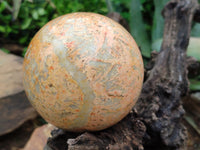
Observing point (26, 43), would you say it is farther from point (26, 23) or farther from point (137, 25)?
point (137, 25)

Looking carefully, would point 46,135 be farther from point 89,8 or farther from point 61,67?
point 89,8

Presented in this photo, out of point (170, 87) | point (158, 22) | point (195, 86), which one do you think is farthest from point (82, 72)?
point (158, 22)

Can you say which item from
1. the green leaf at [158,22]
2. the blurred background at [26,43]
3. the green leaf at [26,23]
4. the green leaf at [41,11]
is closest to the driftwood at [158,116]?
the blurred background at [26,43]

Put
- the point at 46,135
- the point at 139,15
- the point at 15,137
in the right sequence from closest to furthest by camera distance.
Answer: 1. the point at 46,135
2. the point at 15,137
3. the point at 139,15

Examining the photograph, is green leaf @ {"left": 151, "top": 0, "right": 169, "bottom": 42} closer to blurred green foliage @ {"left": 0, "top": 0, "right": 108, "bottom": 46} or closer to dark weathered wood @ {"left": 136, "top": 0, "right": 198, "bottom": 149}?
dark weathered wood @ {"left": 136, "top": 0, "right": 198, "bottom": 149}

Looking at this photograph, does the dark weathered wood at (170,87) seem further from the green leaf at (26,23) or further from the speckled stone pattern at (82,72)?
the green leaf at (26,23)

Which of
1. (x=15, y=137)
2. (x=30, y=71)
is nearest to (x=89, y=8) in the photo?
(x=15, y=137)

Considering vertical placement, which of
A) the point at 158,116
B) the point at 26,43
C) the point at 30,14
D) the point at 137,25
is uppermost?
the point at 137,25

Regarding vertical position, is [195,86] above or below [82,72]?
below
